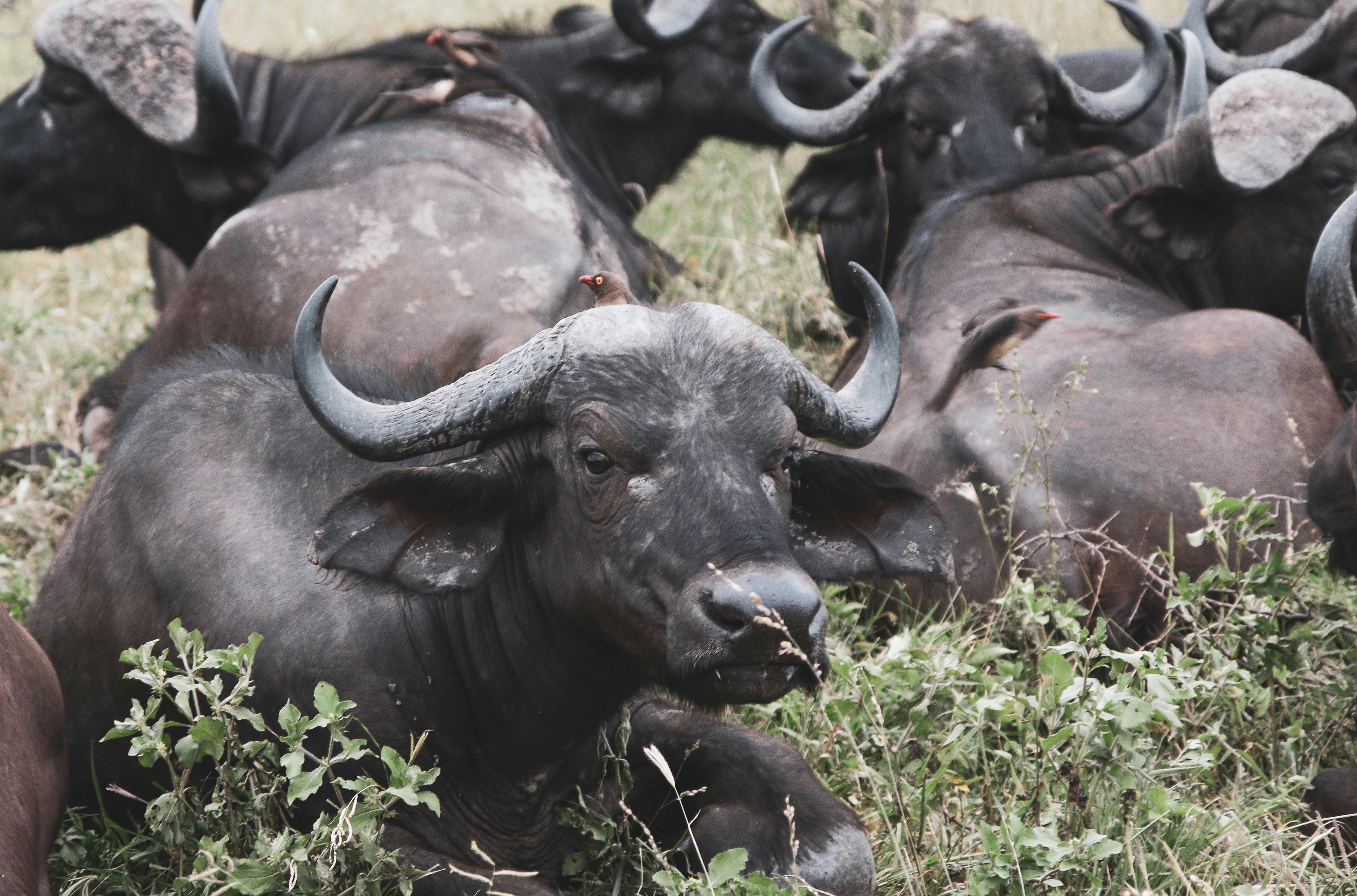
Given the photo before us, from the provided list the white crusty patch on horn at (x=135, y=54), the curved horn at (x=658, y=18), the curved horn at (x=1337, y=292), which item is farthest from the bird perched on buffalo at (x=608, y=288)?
the curved horn at (x=658, y=18)

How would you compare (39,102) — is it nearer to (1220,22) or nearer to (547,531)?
(547,531)

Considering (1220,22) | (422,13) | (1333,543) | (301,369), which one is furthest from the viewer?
(422,13)

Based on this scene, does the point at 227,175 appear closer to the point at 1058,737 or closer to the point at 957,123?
the point at 957,123

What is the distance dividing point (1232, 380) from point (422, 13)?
9863 millimetres

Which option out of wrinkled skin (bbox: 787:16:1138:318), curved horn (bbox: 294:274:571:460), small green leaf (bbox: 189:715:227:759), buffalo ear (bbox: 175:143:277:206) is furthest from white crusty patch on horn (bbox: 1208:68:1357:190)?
small green leaf (bbox: 189:715:227:759)

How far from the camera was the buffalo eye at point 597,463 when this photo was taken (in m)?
3.13

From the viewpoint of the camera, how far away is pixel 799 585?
2879mm

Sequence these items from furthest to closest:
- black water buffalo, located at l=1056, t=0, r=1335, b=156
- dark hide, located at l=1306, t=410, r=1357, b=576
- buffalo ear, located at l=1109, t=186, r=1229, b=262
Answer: black water buffalo, located at l=1056, t=0, r=1335, b=156, buffalo ear, located at l=1109, t=186, r=1229, b=262, dark hide, located at l=1306, t=410, r=1357, b=576

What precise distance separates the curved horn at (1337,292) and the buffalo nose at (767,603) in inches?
65.3

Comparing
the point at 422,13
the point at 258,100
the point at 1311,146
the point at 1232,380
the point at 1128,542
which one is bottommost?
the point at 422,13

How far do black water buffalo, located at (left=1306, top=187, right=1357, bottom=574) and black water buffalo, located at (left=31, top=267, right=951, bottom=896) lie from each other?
1123 mm

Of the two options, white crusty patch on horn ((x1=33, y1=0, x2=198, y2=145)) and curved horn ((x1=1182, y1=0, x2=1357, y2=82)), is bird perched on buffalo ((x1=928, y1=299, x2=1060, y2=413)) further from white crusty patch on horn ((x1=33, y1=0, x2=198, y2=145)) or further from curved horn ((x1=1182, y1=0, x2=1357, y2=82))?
white crusty patch on horn ((x1=33, y1=0, x2=198, y2=145))

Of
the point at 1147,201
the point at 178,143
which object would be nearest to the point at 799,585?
the point at 1147,201

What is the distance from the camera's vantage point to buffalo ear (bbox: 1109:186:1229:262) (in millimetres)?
5996
